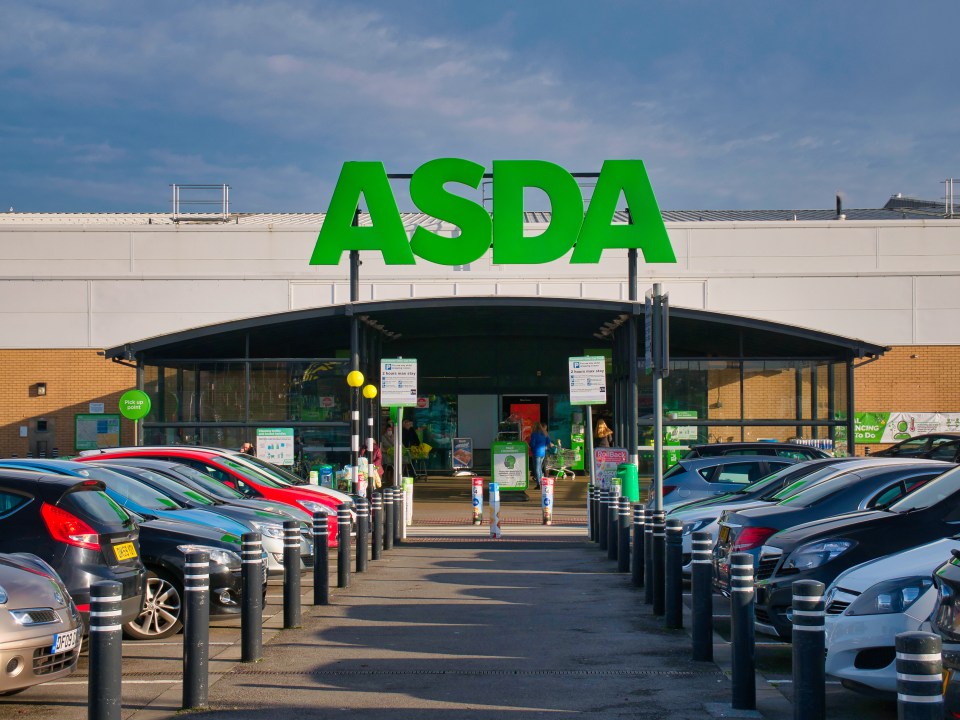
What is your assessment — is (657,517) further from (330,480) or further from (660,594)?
(330,480)

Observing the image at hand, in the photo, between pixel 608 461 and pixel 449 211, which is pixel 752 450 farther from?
pixel 449 211

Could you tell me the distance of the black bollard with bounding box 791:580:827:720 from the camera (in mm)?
6273

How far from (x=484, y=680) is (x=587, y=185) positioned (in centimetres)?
2339

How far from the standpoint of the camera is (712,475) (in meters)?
17.1

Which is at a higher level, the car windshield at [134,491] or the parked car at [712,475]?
the car windshield at [134,491]

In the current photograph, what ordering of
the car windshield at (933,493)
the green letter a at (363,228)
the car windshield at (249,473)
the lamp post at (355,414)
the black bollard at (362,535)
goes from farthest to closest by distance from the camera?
1. the green letter a at (363,228)
2. the lamp post at (355,414)
3. the car windshield at (249,473)
4. the black bollard at (362,535)
5. the car windshield at (933,493)

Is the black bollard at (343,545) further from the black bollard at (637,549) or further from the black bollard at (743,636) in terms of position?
the black bollard at (743,636)

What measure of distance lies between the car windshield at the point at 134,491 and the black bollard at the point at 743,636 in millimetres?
6041

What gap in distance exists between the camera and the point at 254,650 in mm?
9047

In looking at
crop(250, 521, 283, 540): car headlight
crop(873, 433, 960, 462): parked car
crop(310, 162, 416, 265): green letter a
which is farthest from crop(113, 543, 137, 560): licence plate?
crop(873, 433, 960, 462): parked car

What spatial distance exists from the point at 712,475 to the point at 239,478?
693 cm

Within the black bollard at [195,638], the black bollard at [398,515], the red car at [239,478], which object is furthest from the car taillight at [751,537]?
the black bollard at [398,515]

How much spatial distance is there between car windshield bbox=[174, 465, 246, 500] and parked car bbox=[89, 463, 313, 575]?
2.34ft

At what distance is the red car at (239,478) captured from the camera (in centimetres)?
1593
